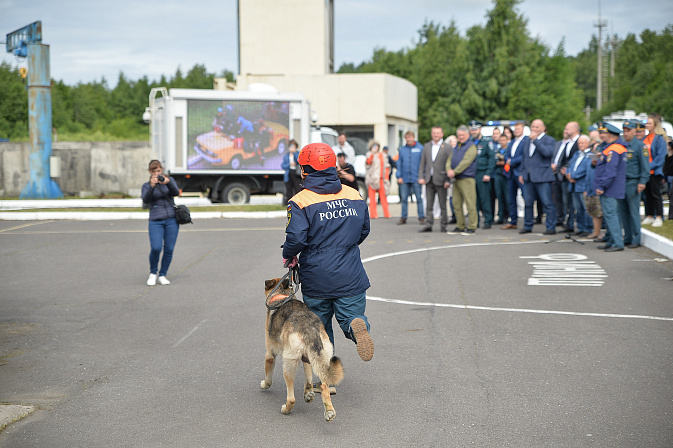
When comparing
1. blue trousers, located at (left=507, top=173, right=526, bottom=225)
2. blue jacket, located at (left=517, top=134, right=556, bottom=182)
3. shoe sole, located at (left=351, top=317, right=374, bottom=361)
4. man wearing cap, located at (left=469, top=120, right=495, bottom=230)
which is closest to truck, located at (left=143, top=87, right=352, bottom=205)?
man wearing cap, located at (left=469, top=120, right=495, bottom=230)

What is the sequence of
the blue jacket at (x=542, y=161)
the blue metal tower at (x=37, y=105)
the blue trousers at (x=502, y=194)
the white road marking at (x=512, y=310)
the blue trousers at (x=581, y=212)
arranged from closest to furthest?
the white road marking at (x=512, y=310) → the blue trousers at (x=581, y=212) → the blue jacket at (x=542, y=161) → the blue trousers at (x=502, y=194) → the blue metal tower at (x=37, y=105)

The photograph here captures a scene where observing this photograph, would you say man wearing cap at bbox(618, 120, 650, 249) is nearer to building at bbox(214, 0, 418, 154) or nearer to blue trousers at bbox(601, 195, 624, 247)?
blue trousers at bbox(601, 195, 624, 247)

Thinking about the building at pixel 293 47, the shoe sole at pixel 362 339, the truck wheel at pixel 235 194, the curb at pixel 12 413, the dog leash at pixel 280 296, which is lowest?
the curb at pixel 12 413

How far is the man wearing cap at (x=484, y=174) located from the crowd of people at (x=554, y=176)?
2 cm

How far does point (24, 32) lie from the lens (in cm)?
2541

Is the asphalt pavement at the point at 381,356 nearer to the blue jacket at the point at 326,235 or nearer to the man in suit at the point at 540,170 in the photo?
the blue jacket at the point at 326,235

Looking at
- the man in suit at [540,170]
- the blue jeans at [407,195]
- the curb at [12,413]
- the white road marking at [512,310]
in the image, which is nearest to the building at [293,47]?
the blue jeans at [407,195]

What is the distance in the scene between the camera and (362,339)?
194 inches

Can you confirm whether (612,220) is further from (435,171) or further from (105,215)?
(105,215)

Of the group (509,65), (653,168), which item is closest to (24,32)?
(653,168)

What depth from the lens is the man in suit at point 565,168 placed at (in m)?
14.8

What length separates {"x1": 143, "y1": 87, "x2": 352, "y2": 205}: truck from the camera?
23.1 metres

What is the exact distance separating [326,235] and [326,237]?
0.02 meters

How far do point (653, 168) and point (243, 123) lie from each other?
12829mm
